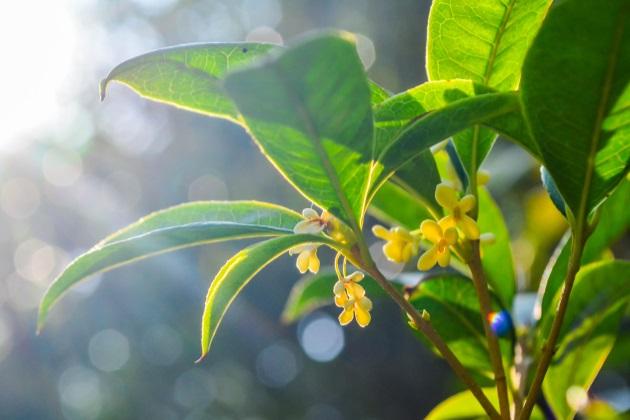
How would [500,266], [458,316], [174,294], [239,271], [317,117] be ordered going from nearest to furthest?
[317,117] < [239,271] < [458,316] < [500,266] < [174,294]

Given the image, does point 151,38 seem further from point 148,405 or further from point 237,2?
point 148,405

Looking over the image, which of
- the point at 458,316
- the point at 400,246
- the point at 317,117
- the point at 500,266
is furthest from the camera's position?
the point at 500,266

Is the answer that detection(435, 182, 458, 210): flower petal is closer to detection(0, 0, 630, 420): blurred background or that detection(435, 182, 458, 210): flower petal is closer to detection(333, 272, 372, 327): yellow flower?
→ detection(333, 272, 372, 327): yellow flower

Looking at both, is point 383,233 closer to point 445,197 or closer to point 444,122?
point 445,197

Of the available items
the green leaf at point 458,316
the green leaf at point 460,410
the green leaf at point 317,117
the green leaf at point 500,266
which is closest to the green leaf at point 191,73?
the green leaf at point 317,117

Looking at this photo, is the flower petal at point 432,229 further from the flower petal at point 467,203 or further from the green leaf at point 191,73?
the green leaf at point 191,73

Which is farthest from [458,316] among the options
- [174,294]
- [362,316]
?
[174,294]

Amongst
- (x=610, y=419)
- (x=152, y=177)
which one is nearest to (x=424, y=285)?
(x=610, y=419)

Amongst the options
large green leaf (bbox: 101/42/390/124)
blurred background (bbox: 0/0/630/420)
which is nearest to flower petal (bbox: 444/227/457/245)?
large green leaf (bbox: 101/42/390/124)
